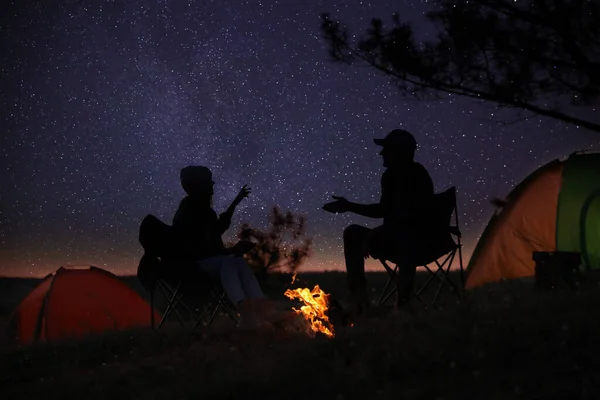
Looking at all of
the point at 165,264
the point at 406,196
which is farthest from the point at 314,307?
the point at 165,264

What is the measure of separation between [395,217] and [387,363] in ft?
6.96

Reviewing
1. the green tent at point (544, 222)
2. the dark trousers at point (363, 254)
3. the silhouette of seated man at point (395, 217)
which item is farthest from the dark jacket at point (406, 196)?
the green tent at point (544, 222)

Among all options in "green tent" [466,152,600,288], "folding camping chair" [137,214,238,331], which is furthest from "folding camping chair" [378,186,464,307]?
"green tent" [466,152,600,288]

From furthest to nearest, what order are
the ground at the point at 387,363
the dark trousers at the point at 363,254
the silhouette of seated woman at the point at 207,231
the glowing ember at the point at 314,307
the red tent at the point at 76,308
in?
the red tent at the point at 76,308 < the silhouette of seated woman at the point at 207,231 < the dark trousers at the point at 363,254 < the glowing ember at the point at 314,307 < the ground at the point at 387,363

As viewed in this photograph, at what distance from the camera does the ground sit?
11.6 ft

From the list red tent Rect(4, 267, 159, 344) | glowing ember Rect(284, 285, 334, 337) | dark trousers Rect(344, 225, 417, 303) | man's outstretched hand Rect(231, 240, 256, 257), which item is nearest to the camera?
glowing ember Rect(284, 285, 334, 337)

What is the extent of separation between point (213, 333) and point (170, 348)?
0.43 meters

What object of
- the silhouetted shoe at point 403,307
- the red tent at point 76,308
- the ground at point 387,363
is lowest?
the ground at point 387,363

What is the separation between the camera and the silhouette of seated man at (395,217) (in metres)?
5.77

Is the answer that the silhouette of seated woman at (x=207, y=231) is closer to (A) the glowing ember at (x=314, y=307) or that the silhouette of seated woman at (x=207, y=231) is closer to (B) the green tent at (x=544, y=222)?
(A) the glowing ember at (x=314, y=307)

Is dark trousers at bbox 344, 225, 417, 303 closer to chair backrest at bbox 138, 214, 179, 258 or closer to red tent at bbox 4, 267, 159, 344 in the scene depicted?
chair backrest at bbox 138, 214, 179, 258

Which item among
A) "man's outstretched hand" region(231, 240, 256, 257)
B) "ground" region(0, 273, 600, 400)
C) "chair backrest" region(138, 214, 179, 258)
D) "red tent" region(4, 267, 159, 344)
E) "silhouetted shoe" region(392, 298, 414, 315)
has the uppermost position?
"chair backrest" region(138, 214, 179, 258)

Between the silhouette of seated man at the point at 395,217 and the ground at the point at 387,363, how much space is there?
15.3 inches

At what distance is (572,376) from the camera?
137 inches
